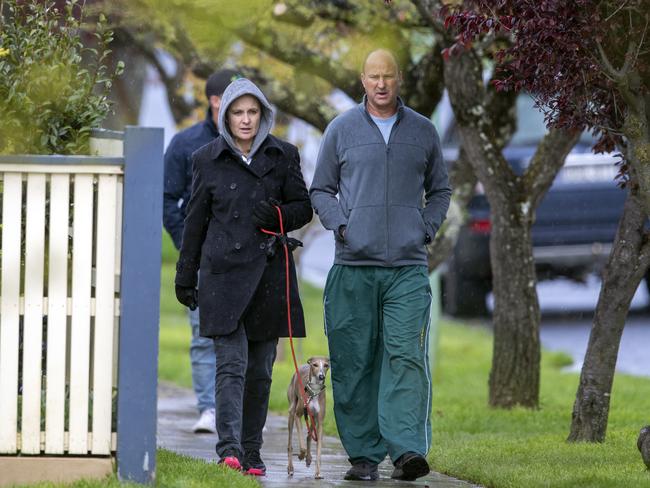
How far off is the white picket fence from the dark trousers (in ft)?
3.25

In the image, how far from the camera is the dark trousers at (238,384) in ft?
22.3

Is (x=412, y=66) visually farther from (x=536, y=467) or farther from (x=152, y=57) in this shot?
(x=152, y=57)

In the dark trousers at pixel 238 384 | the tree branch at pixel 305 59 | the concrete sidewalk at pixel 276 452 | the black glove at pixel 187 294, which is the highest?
the tree branch at pixel 305 59

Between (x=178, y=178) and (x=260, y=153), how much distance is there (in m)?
2.09

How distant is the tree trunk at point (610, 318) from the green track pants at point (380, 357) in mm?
1336

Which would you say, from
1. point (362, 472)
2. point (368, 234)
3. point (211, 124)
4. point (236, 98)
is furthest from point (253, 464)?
point (211, 124)

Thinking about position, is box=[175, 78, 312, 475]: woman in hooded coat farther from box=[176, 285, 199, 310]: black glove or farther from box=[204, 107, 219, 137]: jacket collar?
box=[204, 107, 219, 137]: jacket collar

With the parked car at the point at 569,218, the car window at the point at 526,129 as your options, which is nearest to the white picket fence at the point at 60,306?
the parked car at the point at 569,218

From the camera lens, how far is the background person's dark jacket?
901cm

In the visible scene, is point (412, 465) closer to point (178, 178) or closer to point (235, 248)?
point (235, 248)

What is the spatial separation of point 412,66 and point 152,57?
1102 centimetres

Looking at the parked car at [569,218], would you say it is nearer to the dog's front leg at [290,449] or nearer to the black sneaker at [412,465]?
the dog's front leg at [290,449]

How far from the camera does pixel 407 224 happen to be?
276 inches

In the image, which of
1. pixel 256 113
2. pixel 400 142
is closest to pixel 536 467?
pixel 400 142
